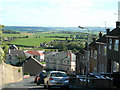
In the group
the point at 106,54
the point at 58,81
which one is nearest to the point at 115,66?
the point at 106,54

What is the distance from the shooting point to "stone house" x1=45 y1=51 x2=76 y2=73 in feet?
298

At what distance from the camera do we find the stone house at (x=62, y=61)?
90.7 metres

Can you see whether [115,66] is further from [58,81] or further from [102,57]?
[58,81]

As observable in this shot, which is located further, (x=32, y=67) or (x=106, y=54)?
(x=32, y=67)

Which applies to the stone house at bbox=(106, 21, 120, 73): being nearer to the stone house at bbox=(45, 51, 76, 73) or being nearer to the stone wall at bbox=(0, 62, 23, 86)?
the stone wall at bbox=(0, 62, 23, 86)

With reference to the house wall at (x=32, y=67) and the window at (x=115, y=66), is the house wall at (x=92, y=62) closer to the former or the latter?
the window at (x=115, y=66)

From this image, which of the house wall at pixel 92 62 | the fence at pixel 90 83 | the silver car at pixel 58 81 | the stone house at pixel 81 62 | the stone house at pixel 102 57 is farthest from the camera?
the stone house at pixel 81 62

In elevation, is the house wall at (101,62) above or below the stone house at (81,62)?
above

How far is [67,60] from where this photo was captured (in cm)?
9281

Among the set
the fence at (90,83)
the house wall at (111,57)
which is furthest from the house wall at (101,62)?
the fence at (90,83)

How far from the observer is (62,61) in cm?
9544

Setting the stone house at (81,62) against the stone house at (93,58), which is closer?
the stone house at (93,58)

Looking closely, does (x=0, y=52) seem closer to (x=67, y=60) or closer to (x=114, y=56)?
(x=114, y=56)

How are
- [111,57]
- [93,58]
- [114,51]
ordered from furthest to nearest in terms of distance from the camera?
1. [93,58]
2. [111,57]
3. [114,51]
